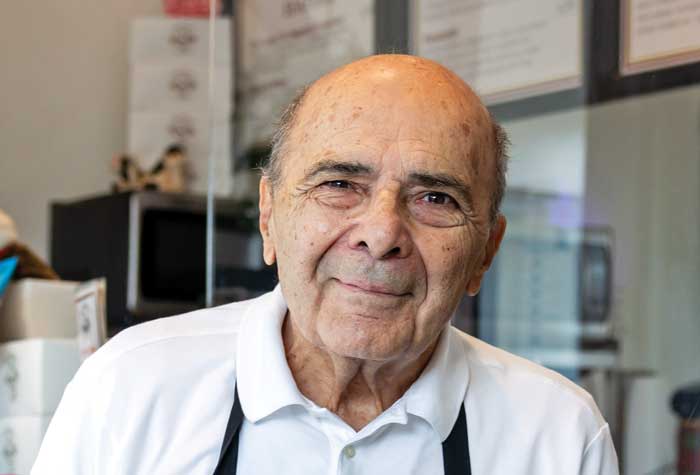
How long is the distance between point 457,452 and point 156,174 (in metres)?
2.11

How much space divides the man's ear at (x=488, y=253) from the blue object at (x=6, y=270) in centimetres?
77

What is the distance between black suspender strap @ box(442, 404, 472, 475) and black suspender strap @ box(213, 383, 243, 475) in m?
0.24

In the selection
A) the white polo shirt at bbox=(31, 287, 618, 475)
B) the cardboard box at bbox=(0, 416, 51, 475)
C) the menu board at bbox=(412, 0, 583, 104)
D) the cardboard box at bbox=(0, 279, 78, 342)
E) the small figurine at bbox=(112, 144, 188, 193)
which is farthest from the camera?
the small figurine at bbox=(112, 144, 188, 193)

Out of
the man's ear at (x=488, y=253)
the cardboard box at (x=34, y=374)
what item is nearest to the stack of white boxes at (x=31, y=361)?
the cardboard box at (x=34, y=374)

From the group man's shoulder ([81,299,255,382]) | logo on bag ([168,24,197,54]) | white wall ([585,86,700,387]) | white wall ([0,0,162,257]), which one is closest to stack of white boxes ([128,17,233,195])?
logo on bag ([168,24,197,54])

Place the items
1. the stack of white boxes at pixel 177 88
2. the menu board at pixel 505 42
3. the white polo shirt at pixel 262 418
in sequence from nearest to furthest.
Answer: the white polo shirt at pixel 262 418 → the menu board at pixel 505 42 → the stack of white boxes at pixel 177 88

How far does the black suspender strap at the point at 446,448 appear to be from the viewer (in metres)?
1.15

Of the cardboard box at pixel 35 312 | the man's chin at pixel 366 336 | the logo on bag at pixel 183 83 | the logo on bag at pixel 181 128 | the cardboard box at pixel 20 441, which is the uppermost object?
the logo on bag at pixel 183 83

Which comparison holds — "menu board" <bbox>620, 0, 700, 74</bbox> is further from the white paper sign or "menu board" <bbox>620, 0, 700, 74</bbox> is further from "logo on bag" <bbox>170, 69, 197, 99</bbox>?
"logo on bag" <bbox>170, 69, 197, 99</bbox>

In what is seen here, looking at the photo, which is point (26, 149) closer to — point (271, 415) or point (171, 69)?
point (171, 69)

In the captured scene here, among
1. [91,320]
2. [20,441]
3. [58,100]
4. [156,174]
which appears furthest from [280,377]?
[58,100]

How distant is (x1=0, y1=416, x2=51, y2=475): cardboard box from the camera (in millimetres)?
1506

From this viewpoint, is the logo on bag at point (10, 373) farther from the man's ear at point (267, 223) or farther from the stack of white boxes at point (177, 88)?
the stack of white boxes at point (177, 88)

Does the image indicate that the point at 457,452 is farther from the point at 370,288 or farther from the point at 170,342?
the point at 170,342
